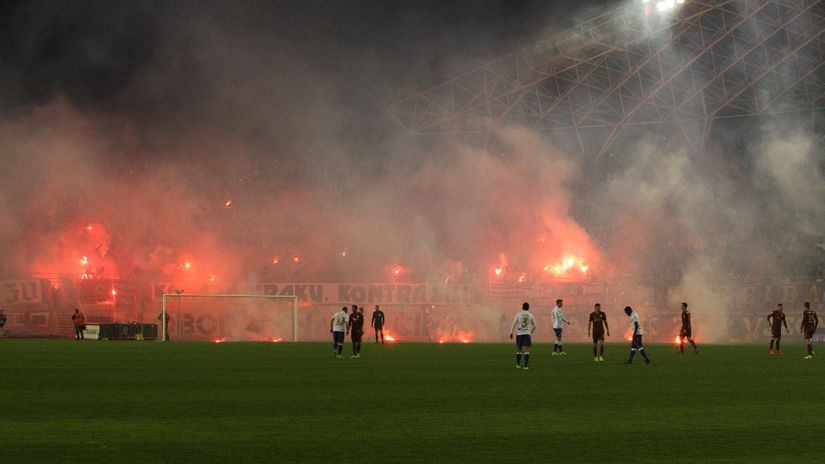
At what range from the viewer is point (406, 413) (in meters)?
13.2

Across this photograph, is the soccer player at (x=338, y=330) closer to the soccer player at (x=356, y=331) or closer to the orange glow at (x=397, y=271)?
the soccer player at (x=356, y=331)

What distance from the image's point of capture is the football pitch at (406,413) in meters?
9.93

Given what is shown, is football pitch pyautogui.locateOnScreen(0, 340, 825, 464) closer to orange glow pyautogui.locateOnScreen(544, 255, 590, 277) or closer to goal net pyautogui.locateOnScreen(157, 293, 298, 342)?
goal net pyautogui.locateOnScreen(157, 293, 298, 342)

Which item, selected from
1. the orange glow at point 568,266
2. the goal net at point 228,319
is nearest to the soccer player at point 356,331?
the goal net at point 228,319

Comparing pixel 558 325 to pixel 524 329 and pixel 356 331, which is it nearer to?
pixel 356 331

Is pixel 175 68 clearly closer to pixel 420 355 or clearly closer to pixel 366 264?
pixel 366 264

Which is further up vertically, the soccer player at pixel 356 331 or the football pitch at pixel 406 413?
the soccer player at pixel 356 331

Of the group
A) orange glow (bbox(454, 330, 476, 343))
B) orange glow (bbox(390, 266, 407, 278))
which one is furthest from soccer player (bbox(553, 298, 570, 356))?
orange glow (bbox(390, 266, 407, 278))

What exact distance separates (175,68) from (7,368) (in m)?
31.5

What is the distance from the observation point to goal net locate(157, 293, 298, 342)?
48.8 metres

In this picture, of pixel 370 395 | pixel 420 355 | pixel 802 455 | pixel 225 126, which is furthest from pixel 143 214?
pixel 802 455

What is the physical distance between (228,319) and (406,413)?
3710 cm

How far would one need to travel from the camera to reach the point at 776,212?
56.1 metres

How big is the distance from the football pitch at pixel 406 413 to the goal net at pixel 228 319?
25581 mm
